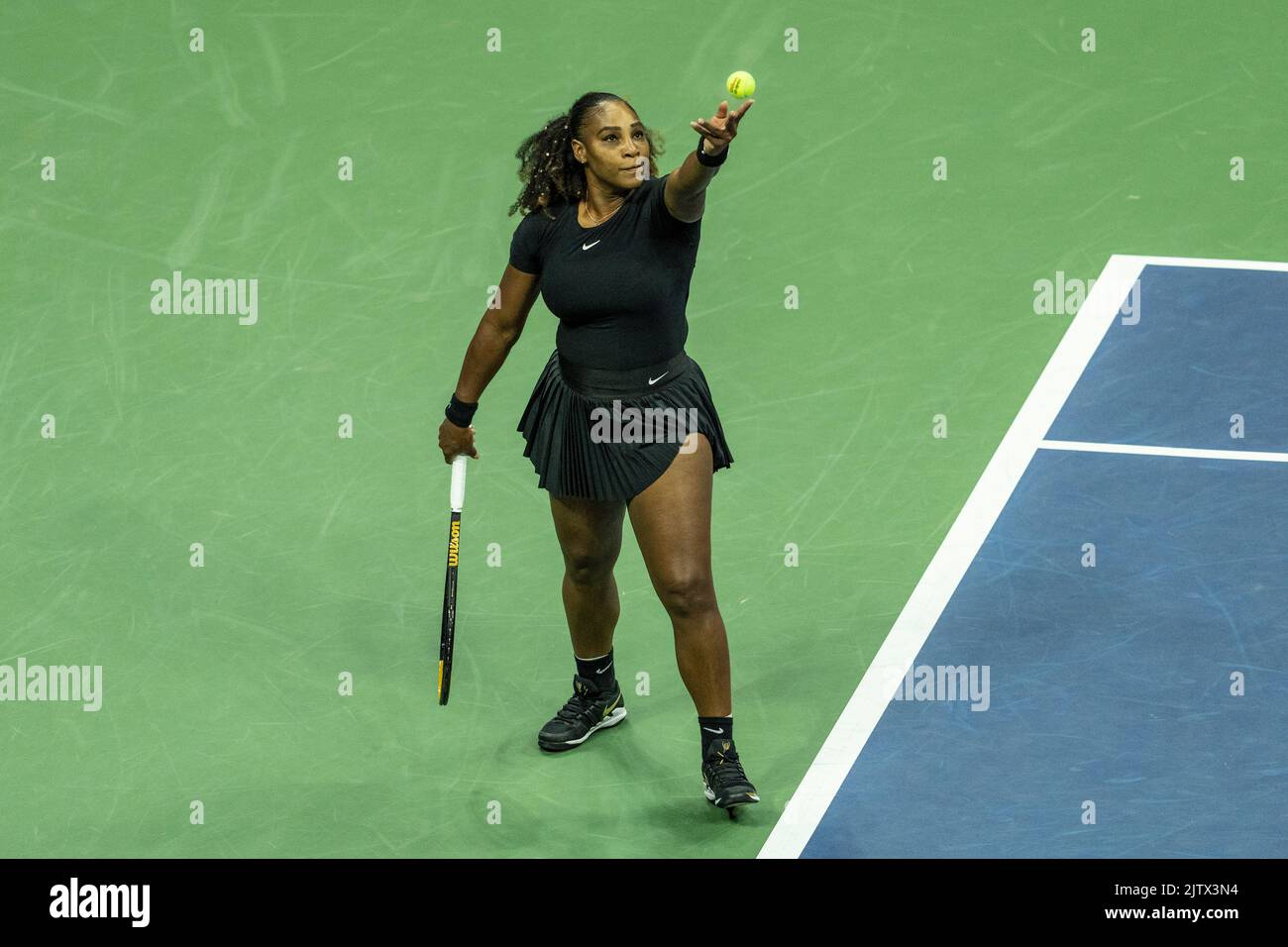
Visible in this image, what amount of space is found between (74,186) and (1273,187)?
6.85 meters

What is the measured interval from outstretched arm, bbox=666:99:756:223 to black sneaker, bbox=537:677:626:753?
209 centimetres

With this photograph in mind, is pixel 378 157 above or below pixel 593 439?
above

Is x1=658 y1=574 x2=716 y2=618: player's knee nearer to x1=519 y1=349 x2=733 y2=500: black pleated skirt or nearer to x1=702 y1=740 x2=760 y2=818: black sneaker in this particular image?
x1=519 y1=349 x2=733 y2=500: black pleated skirt

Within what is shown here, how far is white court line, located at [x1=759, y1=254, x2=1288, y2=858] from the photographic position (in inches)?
278

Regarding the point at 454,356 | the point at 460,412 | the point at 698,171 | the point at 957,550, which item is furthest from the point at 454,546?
the point at 454,356

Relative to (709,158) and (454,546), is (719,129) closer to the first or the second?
(709,158)

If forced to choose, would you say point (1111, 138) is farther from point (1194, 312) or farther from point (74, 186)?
point (74, 186)

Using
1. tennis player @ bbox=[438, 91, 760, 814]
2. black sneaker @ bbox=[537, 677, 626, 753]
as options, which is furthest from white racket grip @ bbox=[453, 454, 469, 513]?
black sneaker @ bbox=[537, 677, 626, 753]

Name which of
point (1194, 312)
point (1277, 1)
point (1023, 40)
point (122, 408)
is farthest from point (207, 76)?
point (1277, 1)

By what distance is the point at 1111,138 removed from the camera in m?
10.8

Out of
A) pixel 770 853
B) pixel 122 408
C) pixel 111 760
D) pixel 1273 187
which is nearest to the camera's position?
pixel 770 853

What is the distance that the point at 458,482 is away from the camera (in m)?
7.29

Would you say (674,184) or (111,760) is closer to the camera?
(674,184)

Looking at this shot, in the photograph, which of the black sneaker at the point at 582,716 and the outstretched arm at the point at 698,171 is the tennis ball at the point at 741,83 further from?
the black sneaker at the point at 582,716
